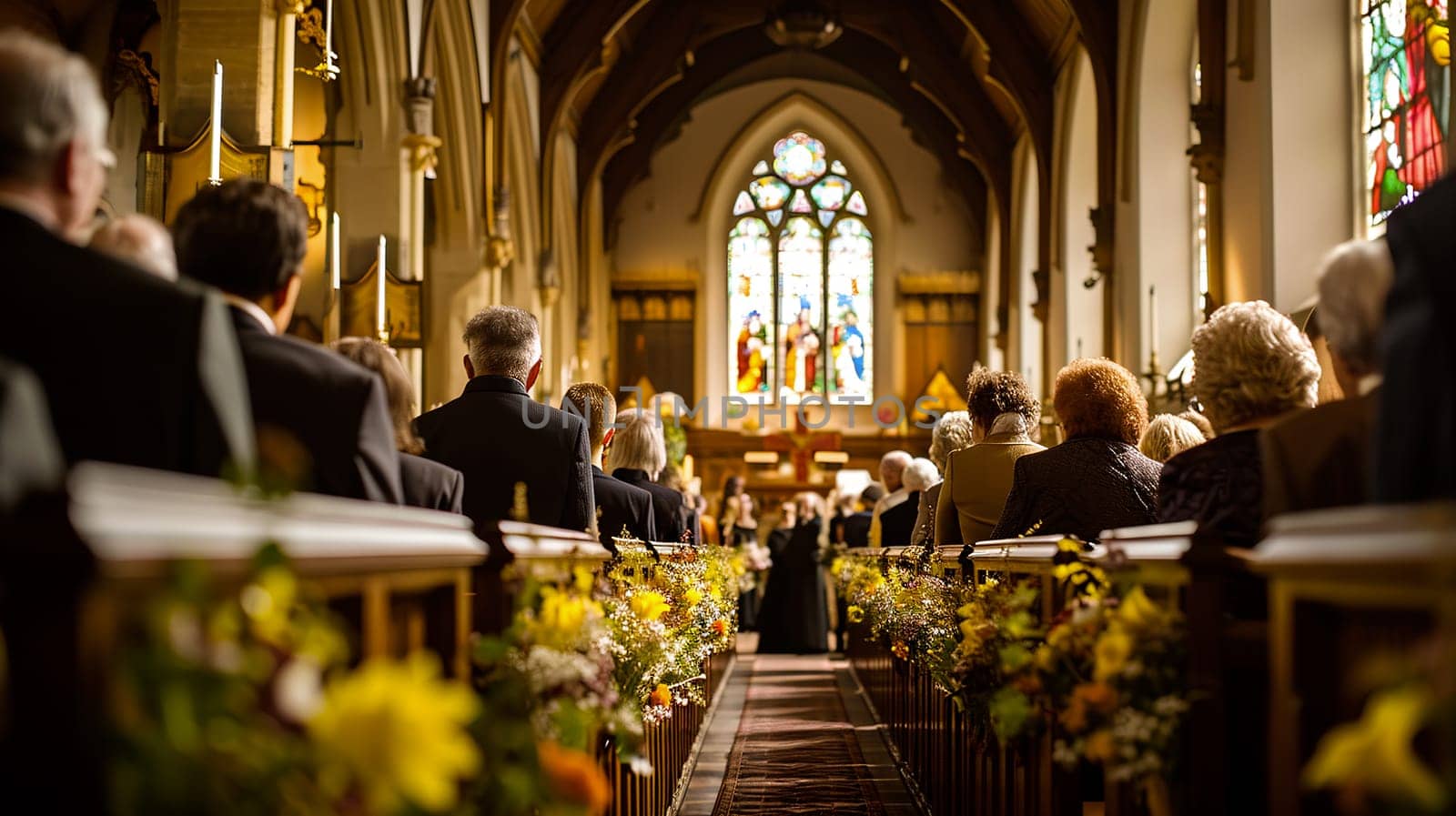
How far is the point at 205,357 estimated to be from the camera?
180cm

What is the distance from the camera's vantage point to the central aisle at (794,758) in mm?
5062

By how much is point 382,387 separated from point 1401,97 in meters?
6.93

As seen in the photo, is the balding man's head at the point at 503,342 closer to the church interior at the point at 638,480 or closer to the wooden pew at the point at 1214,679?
the church interior at the point at 638,480

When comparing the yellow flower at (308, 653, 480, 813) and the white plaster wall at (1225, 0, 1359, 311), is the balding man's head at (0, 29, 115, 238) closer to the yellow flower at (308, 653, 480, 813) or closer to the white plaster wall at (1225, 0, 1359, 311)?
the yellow flower at (308, 653, 480, 813)

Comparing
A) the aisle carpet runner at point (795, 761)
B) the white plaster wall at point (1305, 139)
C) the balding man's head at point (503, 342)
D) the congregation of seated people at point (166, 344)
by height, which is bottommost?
the aisle carpet runner at point (795, 761)

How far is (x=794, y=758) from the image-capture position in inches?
250

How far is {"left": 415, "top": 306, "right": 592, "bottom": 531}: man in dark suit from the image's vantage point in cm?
408

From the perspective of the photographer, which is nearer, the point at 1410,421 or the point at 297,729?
the point at 297,729

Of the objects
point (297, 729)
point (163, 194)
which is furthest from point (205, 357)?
point (163, 194)

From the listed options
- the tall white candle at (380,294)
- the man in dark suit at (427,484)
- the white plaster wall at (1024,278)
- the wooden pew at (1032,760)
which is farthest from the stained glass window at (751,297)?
the man in dark suit at (427,484)

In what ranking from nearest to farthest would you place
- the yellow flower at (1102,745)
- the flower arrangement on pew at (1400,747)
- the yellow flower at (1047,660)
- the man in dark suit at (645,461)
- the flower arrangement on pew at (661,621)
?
1. the flower arrangement on pew at (1400,747)
2. the yellow flower at (1102,745)
3. the yellow flower at (1047,660)
4. the flower arrangement on pew at (661,621)
5. the man in dark suit at (645,461)

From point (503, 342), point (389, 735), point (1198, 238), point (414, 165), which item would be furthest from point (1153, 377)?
point (389, 735)

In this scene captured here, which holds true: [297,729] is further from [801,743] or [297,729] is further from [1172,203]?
[1172,203]

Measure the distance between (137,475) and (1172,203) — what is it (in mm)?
11014
